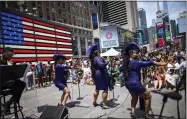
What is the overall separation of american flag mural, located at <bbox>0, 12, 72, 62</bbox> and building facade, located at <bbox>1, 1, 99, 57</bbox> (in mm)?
14981

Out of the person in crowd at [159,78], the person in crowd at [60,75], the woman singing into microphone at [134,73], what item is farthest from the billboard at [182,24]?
the person in crowd at [60,75]

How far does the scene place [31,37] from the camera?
1847cm

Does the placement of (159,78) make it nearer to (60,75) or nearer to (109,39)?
(60,75)

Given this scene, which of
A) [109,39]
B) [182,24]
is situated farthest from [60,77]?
[109,39]

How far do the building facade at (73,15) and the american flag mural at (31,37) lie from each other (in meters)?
15.0

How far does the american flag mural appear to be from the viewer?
15.3 metres

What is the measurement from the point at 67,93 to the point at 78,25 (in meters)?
45.8

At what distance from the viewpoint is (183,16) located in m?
2.82

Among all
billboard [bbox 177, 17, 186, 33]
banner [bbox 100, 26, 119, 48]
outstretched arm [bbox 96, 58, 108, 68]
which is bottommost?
outstretched arm [bbox 96, 58, 108, 68]

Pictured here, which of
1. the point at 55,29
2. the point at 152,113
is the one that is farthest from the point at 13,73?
the point at 55,29

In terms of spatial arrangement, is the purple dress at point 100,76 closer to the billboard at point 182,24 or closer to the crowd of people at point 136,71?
the crowd of people at point 136,71

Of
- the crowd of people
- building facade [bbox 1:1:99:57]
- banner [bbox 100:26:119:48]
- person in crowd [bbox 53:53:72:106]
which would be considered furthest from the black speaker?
building facade [bbox 1:1:99:57]

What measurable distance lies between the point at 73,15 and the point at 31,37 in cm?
3250

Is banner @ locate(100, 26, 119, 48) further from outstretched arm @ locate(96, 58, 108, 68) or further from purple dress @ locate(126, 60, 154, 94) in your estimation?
purple dress @ locate(126, 60, 154, 94)
